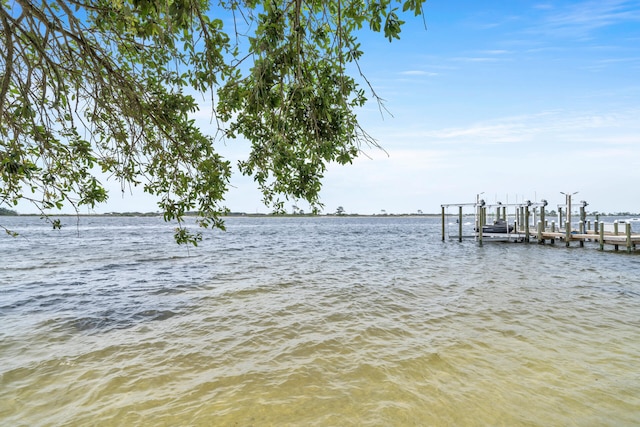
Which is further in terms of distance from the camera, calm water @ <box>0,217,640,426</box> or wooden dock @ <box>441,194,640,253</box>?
wooden dock @ <box>441,194,640,253</box>

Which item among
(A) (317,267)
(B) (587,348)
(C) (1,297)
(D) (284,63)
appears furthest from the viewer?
(A) (317,267)

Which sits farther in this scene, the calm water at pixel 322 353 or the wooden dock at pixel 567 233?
the wooden dock at pixel 567 233

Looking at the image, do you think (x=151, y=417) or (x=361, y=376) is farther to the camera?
(x=361, y=376)

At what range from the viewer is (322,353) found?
6590mm

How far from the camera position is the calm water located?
4.66 m

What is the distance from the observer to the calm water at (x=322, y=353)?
4.66m

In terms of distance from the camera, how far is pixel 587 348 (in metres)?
6.61

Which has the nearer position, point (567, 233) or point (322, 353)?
point (322, 353)

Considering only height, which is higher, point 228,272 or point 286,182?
point 286,182

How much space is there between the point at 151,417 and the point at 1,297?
36.3 feet

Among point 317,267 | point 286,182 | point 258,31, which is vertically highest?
point 258,31

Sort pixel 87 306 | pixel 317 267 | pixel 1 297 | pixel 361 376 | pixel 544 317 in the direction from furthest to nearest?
pixel 317 267, pixel 1 297, pixel 87 306, pixel 544 317, pixel 361 376

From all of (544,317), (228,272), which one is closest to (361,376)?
(544,317)

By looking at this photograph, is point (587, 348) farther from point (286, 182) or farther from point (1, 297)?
point (1, 297)
